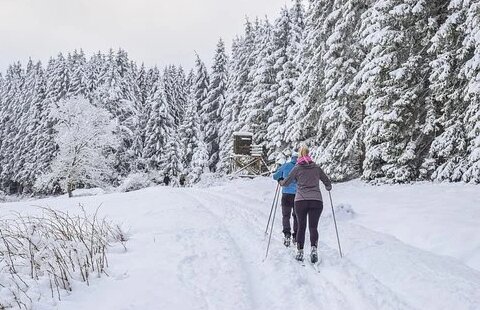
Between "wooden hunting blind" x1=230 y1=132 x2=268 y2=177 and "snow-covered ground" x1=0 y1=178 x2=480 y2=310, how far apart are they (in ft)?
59.6

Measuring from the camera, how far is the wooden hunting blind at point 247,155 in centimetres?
3058

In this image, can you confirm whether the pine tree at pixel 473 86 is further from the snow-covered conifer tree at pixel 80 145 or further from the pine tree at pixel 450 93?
the snow-covered conifer tree at pixel 80 145

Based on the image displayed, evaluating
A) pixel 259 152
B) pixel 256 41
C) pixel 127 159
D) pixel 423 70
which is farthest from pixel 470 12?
pixel 127 159

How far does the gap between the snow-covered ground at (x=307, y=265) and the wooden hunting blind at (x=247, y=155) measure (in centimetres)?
1816

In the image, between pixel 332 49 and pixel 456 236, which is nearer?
pixel 456 236

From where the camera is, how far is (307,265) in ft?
24.0

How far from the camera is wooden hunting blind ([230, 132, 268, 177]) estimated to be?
100ft

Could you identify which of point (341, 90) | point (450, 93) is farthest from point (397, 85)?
point (341, 90)

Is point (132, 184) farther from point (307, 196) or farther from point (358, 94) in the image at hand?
point (307, 196)

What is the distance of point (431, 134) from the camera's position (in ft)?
49.8

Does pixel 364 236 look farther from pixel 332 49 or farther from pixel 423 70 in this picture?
pixel 332 49

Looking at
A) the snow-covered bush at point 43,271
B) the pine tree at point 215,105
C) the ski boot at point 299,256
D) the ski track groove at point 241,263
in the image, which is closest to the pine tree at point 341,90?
the ski track groove at point 241,263

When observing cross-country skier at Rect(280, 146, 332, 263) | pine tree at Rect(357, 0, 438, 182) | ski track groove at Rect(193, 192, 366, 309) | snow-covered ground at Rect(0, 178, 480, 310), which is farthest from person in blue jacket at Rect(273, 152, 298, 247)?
pine tree at Rect(357, 0, 438, 182)

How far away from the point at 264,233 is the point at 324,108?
10917 millimetres
